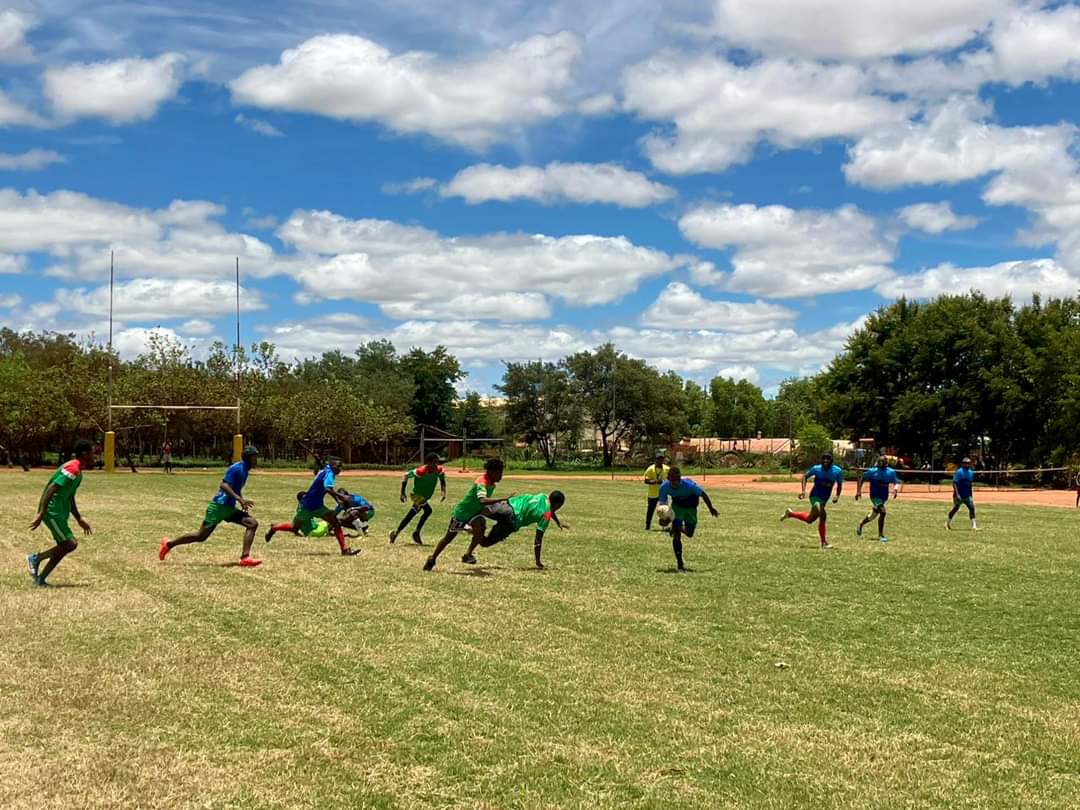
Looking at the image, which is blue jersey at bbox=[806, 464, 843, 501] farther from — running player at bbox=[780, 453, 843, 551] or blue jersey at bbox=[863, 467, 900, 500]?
blue jersey at bbox=[863, 467, 900, 500]

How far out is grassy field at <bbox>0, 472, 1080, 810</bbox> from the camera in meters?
6.11

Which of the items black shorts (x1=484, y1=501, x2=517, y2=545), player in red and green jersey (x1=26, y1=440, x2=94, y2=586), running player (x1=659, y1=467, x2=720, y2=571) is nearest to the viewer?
player in red and green jersey (x1=26, y1=440, x2=94, y2=586)

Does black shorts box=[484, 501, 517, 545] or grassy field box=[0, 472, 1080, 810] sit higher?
black shorts box=[484, 501, 517, 545]

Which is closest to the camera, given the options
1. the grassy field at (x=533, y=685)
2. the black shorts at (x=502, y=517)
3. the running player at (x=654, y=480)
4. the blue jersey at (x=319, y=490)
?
the grassy field at (x=533, y=685)

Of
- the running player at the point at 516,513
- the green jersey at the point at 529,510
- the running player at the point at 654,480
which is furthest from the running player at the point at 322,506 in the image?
the running player at the point at 654,480

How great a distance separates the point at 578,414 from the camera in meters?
82.1

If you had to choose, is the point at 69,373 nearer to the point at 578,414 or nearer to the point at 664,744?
the point at 578,414

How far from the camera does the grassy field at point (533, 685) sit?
6109mm

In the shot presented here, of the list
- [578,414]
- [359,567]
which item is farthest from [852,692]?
[578,414]

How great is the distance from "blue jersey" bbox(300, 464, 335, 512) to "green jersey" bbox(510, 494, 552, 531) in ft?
11.8

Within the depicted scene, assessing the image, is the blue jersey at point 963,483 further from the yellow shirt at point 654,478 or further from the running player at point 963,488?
the yellow shirt at point 654,478

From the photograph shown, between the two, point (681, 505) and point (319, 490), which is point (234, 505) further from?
point (681, 505)

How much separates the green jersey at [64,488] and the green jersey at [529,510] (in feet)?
18.9

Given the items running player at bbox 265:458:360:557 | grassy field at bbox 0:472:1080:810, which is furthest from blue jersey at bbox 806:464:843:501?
running player at bbox 265:458:360:557
